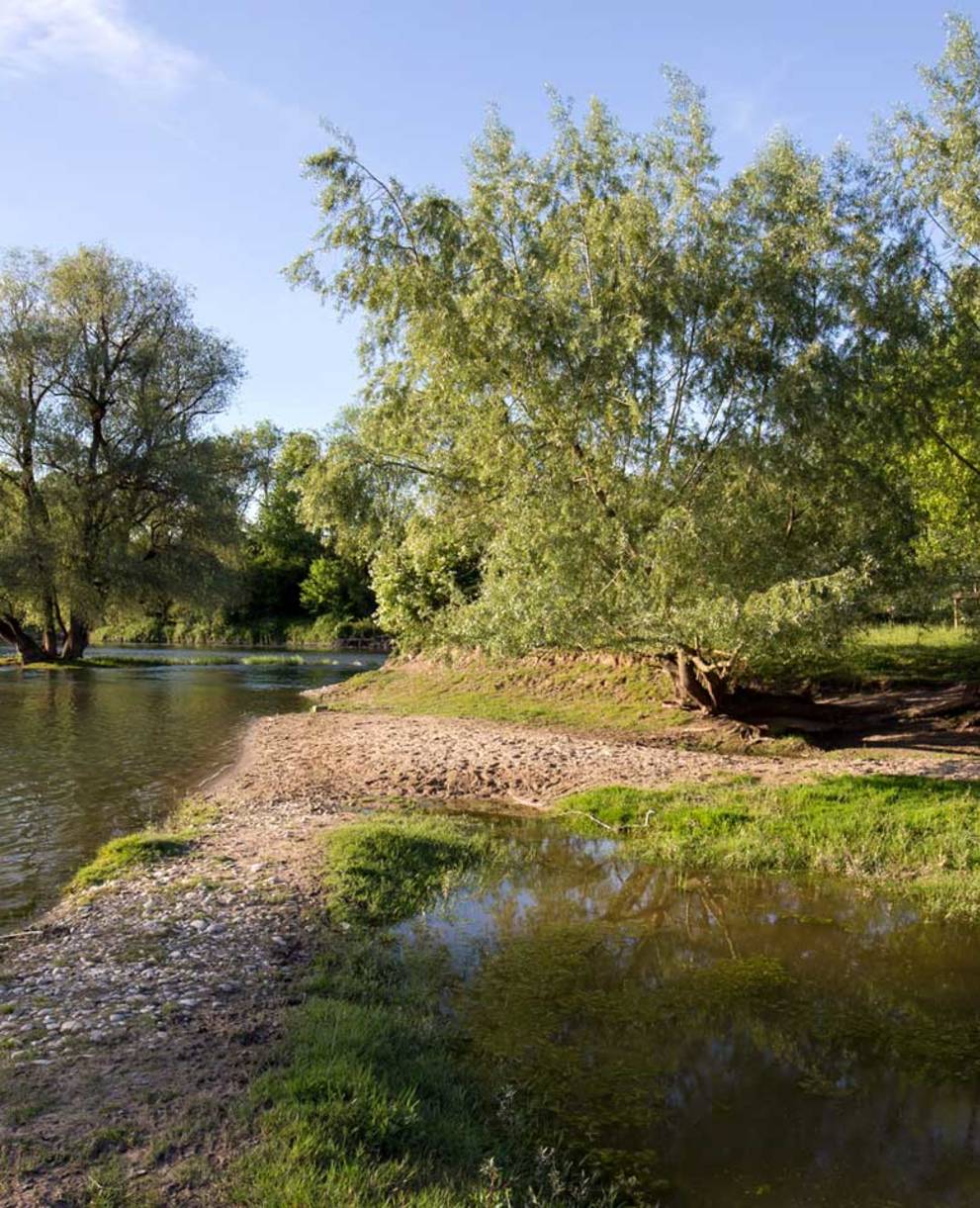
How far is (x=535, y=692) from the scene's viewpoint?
1030 inches

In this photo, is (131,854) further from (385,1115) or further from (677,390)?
(677,390)

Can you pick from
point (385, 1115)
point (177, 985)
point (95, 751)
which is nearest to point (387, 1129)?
point (385, 1115)

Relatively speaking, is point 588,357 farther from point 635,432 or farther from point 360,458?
point 360,458

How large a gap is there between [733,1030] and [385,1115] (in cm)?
316

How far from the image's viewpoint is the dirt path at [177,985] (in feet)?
15.8

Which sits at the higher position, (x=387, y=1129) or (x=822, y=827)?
(x=387, y=1129)

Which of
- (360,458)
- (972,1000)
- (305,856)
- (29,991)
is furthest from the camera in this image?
(360,458)

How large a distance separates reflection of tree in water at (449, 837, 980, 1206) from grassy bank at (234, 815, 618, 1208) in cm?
42

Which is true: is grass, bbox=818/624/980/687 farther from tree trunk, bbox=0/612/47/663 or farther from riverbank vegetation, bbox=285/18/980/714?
tree trunk, bbox=0/612/47/663

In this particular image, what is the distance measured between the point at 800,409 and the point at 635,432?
2.89 metres

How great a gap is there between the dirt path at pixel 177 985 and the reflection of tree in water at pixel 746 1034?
77.7 inches

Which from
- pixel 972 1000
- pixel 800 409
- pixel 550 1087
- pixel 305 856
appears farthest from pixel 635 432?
pixel 550 1087

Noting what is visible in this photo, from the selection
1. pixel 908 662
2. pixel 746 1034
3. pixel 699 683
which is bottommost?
pixel 746 1034

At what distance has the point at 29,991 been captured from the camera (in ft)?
23.3
